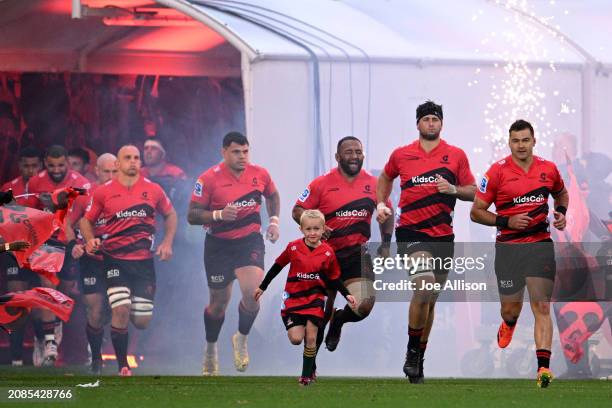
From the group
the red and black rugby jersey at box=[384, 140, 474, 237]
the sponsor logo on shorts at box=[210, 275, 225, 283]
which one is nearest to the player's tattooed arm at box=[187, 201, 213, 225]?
the sponsor logo on shorts at box=[210, 275, 225, 283]

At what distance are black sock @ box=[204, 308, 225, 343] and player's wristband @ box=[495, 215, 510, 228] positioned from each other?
5.29 meters

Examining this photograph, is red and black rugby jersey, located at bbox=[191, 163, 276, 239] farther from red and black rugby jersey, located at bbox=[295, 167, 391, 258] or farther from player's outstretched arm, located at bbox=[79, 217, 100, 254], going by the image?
red and black rugby jersey, located at bbox=[295, 167, 391, 258]

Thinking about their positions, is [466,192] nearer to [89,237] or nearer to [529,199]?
[529,199]

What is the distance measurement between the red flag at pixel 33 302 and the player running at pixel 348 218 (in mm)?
2203

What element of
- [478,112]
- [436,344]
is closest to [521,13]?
[478,112]

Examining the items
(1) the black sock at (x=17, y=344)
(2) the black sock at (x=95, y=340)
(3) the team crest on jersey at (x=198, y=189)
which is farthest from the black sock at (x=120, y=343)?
(1) the black sock at (x=17, y=344)

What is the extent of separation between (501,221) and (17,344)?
7.49 metres

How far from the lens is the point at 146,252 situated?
695 inches

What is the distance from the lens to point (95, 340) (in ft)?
57.5

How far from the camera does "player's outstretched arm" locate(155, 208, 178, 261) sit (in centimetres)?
1742

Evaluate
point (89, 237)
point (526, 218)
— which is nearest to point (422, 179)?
point (526, 218)

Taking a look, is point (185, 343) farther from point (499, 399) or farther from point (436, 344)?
point (499, 399)

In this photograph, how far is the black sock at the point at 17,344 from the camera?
18.3m

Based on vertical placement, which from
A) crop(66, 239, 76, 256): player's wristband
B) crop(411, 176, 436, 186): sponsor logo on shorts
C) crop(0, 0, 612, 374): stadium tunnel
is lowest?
crop(66, 239, 76, 256): player's wristband
